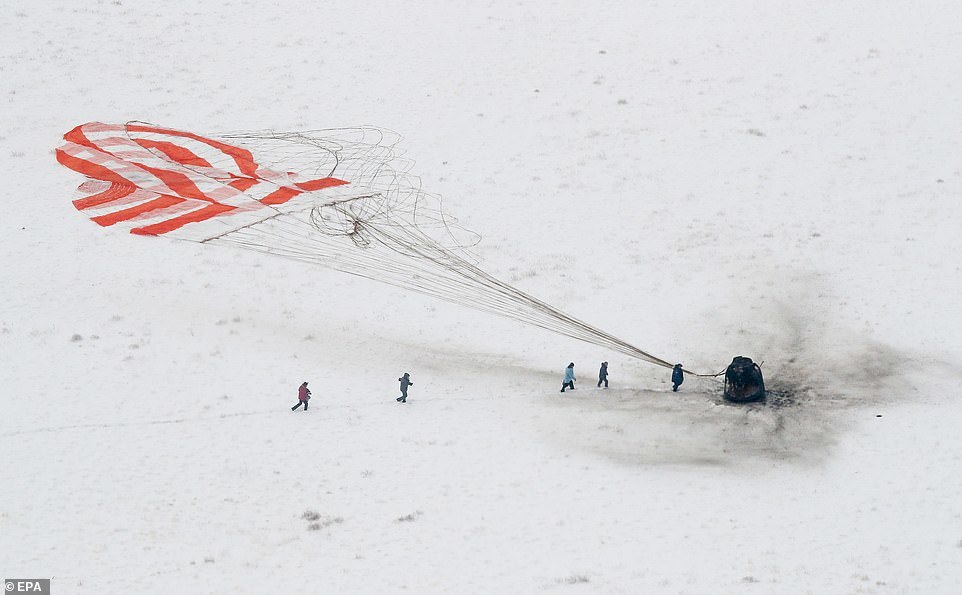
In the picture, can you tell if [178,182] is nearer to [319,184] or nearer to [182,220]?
[182,220]

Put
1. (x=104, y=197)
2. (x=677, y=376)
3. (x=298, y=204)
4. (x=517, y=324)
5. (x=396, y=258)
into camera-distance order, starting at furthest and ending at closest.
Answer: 1. (x=104, y=197)
2. (x=298, y=204)
3. (x=396, y=258)
4. (x=517, y=324)
5. (x=677, y=376)

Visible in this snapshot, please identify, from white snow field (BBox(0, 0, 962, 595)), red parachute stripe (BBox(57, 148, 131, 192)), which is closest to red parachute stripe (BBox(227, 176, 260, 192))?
white snow field (BBox(0, 0, 962, 595))

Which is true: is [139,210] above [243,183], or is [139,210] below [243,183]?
below

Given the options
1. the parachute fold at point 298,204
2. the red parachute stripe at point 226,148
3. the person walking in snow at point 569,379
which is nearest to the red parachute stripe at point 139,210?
the parachute fold at point 298,204

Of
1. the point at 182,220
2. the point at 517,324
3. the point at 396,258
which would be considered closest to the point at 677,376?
the point at 517,324

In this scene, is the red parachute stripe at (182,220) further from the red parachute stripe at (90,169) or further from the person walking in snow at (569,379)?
the person walking in snow at (569,379)

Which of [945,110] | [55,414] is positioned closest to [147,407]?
[55,414]
